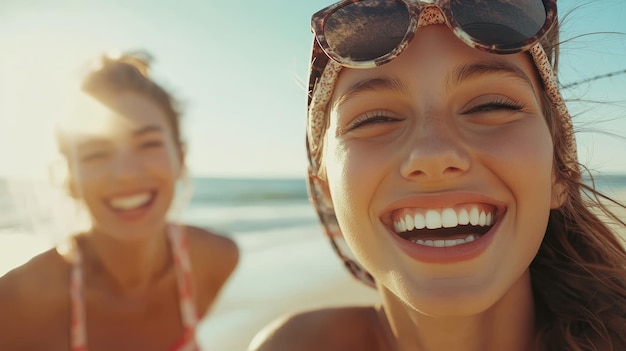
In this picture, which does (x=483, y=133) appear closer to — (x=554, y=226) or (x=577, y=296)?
(x=554, y=226)

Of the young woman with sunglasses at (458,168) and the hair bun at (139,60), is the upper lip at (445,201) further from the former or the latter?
the hair bun at (139,60)

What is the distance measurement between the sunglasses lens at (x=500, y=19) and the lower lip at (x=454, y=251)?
597mm

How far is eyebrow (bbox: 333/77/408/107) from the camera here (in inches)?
61.9

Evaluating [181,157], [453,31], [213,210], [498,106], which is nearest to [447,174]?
[498,106]

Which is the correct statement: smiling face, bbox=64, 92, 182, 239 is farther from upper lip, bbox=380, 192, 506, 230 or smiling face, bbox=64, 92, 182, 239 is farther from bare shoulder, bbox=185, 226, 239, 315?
upper lip, bbox=380, 192, 506, 230

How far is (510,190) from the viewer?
1.49m

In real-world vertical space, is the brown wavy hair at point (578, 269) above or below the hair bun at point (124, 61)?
below

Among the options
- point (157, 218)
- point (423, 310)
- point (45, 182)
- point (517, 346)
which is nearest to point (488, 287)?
point (423, 310)

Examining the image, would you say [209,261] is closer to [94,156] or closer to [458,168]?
[94,156]

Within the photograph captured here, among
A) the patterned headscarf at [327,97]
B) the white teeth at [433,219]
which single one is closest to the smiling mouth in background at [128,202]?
the patterned headscarf at [327,97]

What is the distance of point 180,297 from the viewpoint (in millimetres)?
3709

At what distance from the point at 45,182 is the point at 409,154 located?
12.4 feet

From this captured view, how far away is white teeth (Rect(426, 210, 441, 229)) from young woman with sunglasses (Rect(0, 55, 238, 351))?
2576 millimetres

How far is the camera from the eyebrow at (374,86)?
5.16ft
